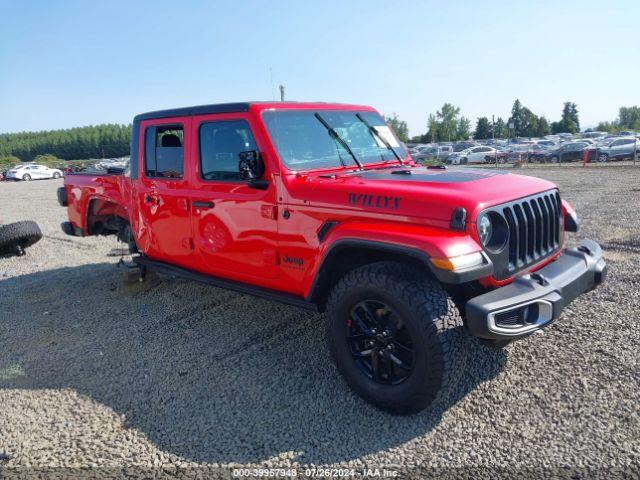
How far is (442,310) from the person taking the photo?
9.22ft

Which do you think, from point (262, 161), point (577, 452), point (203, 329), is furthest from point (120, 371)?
point (577, 452)

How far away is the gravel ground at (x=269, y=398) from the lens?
107 inches

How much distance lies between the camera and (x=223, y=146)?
4.02 m

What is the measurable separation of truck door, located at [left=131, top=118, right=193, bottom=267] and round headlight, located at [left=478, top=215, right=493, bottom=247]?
253 cm

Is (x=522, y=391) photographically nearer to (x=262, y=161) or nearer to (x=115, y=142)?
(x=262, y=161)

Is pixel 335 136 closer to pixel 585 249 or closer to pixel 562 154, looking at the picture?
pixel 585 249

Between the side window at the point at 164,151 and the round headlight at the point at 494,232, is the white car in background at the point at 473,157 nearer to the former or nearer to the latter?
the side window at the point at 164,151

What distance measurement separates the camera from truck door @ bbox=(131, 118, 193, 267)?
437cm

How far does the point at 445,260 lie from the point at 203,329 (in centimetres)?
268

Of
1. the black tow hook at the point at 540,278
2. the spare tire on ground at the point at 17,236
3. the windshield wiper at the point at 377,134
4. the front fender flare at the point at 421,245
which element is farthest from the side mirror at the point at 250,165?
the spare tire on ground at the point at 17,236

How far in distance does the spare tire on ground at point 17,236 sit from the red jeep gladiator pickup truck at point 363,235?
4025 mm

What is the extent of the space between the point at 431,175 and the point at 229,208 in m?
1.59

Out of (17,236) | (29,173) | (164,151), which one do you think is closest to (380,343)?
(164,151)

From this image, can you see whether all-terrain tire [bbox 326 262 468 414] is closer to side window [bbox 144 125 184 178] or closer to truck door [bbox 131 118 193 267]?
truck door [bbox 131 118 193 267]
